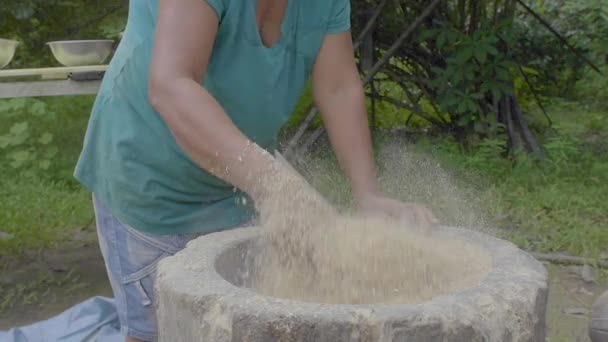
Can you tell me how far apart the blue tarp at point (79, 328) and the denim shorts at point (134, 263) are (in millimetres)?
1291

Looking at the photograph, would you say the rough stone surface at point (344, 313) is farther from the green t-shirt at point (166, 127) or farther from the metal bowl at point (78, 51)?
the metal bowl at point (78, 51)

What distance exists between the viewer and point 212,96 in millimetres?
1820

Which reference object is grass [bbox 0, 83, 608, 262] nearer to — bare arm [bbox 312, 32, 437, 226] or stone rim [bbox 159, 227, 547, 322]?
bare arm [bbox 312, 32, 437, 226]

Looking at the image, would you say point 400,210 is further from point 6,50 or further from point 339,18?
point 6,50

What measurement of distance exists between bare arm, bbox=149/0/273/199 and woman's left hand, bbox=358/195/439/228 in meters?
0.42

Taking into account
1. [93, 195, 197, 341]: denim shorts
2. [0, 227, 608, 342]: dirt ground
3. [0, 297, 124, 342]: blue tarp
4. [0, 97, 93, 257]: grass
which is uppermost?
[93, 195, 197, 341]: denim shorts

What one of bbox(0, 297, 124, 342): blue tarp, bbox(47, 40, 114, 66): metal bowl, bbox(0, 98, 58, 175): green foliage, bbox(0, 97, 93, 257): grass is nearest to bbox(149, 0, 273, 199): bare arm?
bbox(0, 297, 124, 342): blue tarp

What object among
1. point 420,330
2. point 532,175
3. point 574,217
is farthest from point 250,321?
point 532,175

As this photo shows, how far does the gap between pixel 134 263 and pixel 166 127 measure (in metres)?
0.37

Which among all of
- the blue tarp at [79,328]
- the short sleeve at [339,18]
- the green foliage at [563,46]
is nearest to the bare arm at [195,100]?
the short sleeve at [339,18]

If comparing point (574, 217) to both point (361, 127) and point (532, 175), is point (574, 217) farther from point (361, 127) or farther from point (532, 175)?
point (361, 127)

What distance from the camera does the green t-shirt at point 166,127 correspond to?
1.92m

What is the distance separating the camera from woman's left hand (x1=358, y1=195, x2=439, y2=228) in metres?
1.85

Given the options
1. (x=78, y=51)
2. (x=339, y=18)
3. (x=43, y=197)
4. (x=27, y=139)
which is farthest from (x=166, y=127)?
(x=27, y=139)
